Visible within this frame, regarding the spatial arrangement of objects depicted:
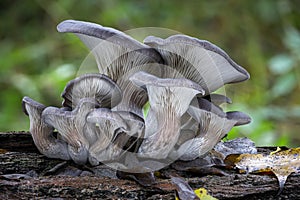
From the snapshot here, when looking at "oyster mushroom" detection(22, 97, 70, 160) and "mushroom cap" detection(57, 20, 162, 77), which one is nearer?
"mushroom cap" detection(57, 20, 162, 77)

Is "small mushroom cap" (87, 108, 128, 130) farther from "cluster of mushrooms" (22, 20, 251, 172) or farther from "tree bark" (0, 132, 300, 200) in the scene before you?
"tree bark" (0, 132, 300, 200)

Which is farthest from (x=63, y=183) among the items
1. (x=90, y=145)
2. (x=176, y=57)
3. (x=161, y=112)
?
(x=176, y=57)

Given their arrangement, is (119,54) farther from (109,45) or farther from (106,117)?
(106,117)

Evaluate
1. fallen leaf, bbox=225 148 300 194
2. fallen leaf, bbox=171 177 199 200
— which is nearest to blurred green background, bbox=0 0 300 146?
fallen leaf, bbox=225 148 300 194

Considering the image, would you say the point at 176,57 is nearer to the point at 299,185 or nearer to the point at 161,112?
the point at 161,112

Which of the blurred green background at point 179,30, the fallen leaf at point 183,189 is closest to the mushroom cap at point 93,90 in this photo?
the fallen leaf at point 183,189

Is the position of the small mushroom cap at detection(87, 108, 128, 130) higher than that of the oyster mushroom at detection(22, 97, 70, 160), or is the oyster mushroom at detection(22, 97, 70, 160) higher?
the small mushroom cap at detection(87, 108, 128, 130)
